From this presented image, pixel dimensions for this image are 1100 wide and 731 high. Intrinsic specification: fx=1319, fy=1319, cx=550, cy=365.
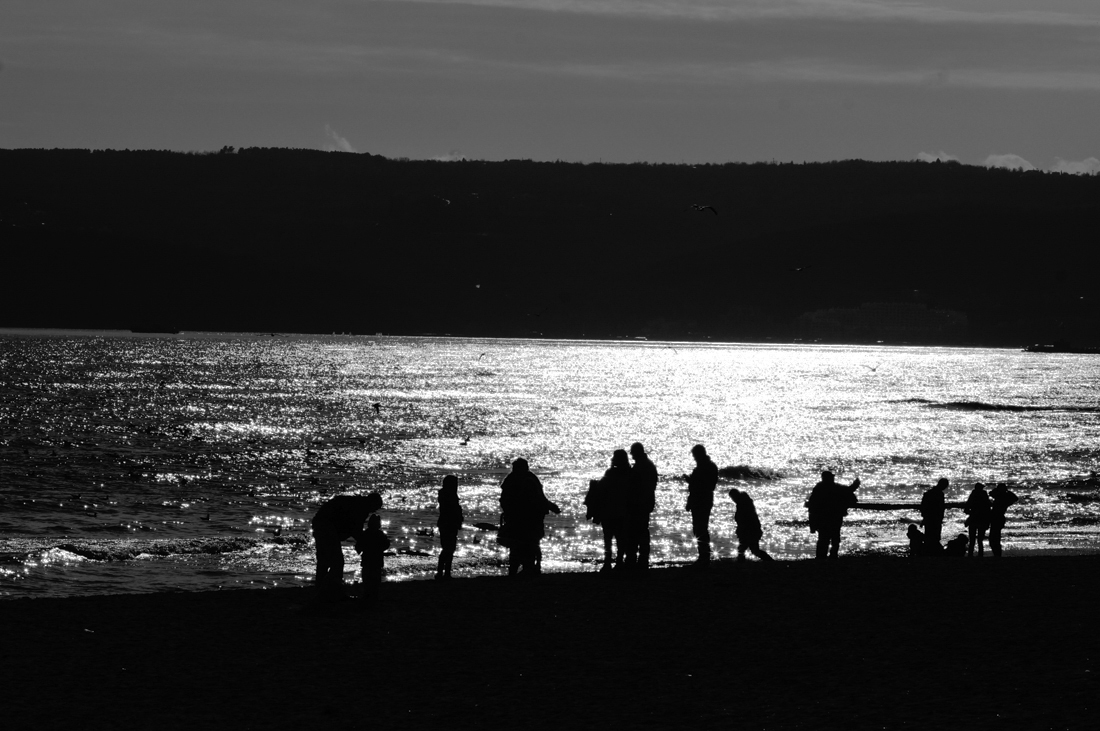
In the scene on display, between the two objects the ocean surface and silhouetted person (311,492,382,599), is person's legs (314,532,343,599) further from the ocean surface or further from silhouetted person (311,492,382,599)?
the ocean surface

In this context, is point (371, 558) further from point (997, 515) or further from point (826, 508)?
point (997, 515)

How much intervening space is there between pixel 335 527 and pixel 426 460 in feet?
155

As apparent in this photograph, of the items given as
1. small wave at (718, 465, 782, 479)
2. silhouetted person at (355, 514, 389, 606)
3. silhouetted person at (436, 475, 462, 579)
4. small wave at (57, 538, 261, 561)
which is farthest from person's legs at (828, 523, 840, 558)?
small wave at (718, 465, 782, 479)

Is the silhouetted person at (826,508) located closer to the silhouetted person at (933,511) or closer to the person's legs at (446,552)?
the silhouetted person at (933,511)

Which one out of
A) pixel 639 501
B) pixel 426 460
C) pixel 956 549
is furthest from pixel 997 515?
pixel 426 460

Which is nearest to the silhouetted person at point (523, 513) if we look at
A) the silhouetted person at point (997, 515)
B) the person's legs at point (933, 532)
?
the person's legs at point (933, 532)

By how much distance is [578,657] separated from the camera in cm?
1196

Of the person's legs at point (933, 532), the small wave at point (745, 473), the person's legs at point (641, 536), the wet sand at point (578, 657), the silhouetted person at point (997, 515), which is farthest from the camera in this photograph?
the small wave at point (745, 473)

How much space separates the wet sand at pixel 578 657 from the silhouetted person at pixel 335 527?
340mm

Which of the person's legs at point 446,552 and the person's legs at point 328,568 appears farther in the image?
the person's legs at point 446,552

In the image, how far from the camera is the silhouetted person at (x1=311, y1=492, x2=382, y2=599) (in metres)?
14.2

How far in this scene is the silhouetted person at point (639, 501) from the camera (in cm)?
1747

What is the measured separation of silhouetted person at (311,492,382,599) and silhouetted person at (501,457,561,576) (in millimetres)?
3201

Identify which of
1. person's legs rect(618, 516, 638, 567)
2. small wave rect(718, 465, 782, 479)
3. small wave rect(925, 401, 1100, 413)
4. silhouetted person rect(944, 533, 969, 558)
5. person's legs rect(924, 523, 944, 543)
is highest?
small wave rect(925, 401, 1100, 413)
